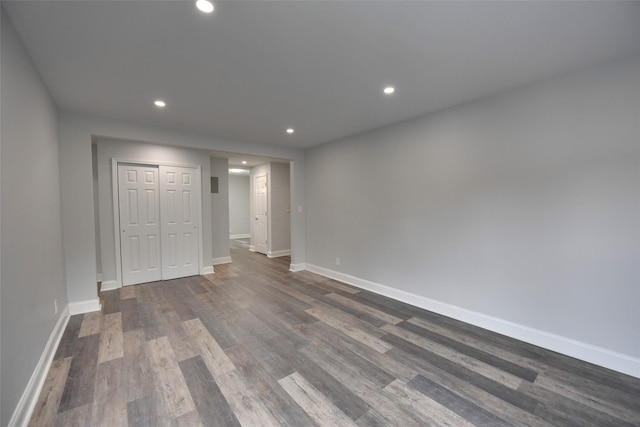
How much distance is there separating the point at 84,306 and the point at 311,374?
125 inches

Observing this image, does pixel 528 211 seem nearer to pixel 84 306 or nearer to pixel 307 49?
pixel 307 49

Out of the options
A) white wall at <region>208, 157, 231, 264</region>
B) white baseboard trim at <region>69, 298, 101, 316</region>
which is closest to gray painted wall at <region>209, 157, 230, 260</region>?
white wall at <region>208, 157, 231, 264</region>

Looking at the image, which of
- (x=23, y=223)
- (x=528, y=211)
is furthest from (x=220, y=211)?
(x=528, y=211)

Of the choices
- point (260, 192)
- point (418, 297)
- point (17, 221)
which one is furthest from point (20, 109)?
point (260, 192)

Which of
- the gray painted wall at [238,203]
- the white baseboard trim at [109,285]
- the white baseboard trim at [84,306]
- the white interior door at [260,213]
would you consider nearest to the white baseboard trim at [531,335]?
the white baseboard trim at [84,306]

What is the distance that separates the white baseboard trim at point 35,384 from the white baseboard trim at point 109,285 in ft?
4.94

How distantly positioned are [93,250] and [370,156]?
161 inches

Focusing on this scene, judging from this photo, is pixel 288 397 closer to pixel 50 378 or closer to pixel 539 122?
pixel 50 378

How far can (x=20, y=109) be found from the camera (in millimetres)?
1878

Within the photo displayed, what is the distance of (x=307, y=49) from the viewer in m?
2.01

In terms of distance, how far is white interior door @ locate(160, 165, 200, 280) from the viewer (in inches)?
182

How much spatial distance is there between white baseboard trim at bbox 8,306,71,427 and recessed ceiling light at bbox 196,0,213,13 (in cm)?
263

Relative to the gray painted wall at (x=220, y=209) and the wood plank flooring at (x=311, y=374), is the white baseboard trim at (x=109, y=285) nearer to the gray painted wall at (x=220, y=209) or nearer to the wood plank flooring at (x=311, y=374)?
the wood plank flooring at (x=311, y=374)

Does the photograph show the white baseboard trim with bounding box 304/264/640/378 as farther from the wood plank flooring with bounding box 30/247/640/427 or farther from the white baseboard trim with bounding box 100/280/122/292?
the white baseboard trim with bounding box 100/280/122/292
